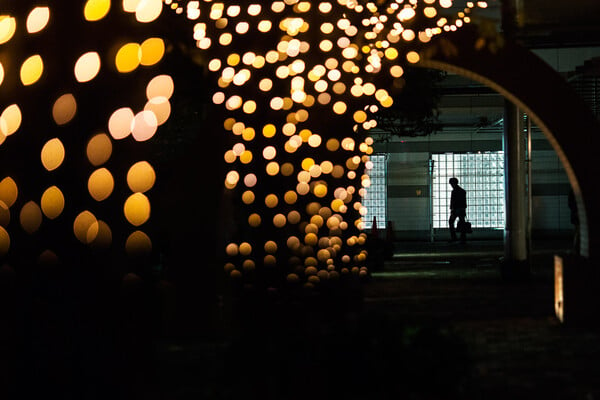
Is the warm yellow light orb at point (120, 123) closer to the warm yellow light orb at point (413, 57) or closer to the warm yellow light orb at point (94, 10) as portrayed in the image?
the warm yellow light orb at point (94, 10)

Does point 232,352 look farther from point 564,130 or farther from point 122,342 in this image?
point 564,130

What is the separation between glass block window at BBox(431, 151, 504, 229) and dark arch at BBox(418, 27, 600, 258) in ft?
64.3

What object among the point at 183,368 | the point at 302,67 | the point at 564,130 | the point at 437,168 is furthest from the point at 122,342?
the point at 437,168

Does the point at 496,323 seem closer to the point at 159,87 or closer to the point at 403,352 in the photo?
the point at 403,352

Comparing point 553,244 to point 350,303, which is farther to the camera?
point 553,244

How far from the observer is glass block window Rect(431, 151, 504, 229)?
29.7 metres

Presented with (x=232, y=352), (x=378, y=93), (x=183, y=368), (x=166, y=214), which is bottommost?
(x=183, y=368)

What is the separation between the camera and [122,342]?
3527 millimetres

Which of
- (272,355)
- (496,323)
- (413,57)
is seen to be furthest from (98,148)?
(496,323)

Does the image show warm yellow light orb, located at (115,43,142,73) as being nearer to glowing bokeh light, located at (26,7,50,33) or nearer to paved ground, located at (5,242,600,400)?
glowing bokeh light, located at (26,7,50,33)

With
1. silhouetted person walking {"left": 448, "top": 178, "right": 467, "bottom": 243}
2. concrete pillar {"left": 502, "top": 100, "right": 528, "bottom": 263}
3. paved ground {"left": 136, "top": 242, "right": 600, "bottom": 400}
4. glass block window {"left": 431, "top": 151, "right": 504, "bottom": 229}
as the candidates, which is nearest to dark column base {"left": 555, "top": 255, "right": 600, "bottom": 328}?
paved ground {"left": 136, "top": 242, "right": 600, "bottom": 400}

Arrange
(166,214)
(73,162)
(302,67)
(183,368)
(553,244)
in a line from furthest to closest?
(553,244)
(166,214)
(302,67)
(183,368)
(73,162)

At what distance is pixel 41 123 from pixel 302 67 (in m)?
4.79

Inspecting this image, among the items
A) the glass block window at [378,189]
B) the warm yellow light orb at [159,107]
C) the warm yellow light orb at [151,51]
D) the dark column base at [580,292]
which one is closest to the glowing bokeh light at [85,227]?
the warm yellow light orb at [159,107]
